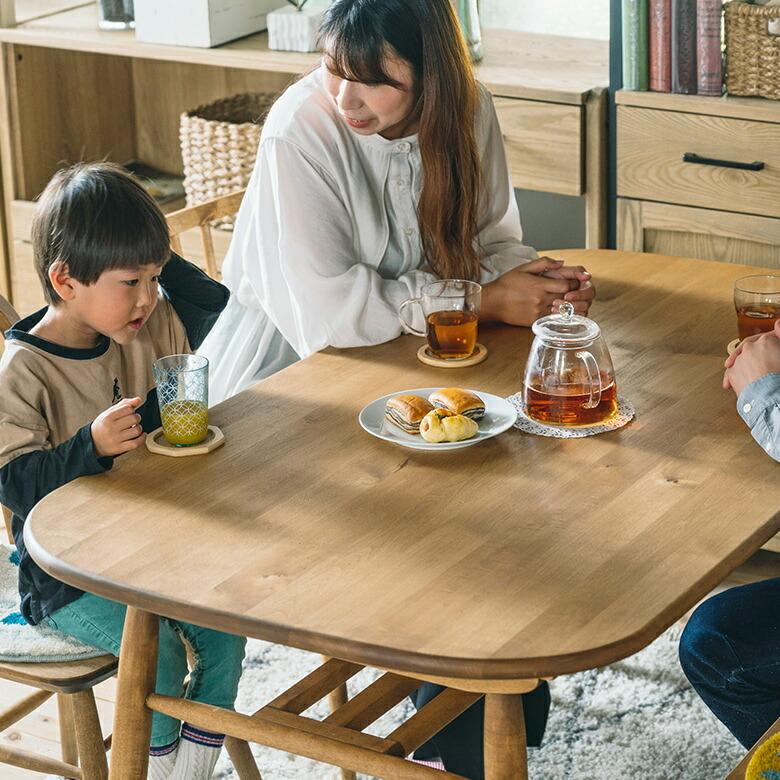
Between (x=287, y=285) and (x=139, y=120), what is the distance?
2134mm

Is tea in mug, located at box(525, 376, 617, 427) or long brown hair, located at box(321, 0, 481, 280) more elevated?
long brown hair, located at box(321, 0, 481, 280)

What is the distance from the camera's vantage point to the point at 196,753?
70.1 inches

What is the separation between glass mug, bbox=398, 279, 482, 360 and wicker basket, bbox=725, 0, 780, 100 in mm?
1124

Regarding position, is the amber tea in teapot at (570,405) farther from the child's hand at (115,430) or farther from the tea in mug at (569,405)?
the child's hand at (115,430)

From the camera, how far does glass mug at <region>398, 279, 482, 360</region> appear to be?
1.96 metres

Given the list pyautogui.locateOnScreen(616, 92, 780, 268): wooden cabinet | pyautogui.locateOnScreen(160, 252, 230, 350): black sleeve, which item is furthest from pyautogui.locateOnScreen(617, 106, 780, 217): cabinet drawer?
pyautogui.locateOnScreen(160, 252, 230, 350): black sleeve

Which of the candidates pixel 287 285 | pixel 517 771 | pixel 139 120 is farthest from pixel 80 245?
pixel 139 120

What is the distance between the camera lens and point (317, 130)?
215cm

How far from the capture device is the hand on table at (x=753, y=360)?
1771mm

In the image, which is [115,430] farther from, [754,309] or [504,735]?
[754,309]

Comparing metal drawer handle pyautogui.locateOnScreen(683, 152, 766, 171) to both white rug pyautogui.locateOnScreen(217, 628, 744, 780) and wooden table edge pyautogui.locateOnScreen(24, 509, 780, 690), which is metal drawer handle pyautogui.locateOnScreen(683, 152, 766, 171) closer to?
white rug pyautogui.locateOnScreen(217, 628, 744, 780)

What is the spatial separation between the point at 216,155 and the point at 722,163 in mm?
1262

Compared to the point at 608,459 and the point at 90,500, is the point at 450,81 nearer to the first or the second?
the point at 608,459

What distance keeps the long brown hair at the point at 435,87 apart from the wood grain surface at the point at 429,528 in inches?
13.8
